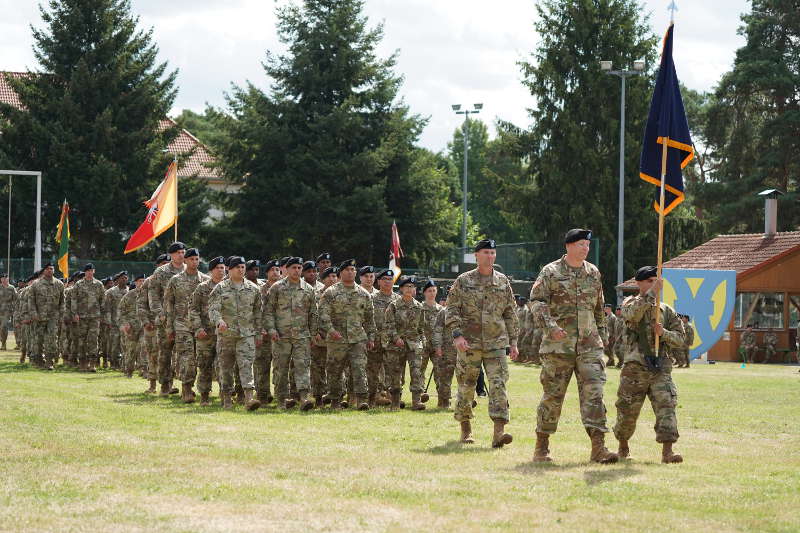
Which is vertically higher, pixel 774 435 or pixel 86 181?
pixel 86 181

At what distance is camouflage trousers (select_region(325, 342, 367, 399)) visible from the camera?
16344mm

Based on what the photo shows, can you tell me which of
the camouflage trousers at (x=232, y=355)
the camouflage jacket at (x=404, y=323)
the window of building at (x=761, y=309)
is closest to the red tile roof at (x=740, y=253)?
the window of building at (x=761, y=309)

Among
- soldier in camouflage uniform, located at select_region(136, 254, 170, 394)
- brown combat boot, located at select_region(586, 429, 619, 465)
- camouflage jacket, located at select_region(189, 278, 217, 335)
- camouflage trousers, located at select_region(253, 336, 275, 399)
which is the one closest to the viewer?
brown combat boot, located at select_region(586, 429, 619, 465)

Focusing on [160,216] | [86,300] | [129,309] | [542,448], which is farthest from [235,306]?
[86,300]

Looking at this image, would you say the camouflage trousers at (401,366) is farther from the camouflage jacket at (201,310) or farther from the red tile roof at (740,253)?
the red tile roof at (740,253)

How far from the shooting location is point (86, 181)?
4891cm

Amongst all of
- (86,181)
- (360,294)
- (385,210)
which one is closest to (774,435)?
(360,294)

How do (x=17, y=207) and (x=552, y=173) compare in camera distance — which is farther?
(x=552, y=173)

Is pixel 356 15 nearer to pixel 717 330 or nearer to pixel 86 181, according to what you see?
pixel 86 181

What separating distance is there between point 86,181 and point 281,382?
3517cm

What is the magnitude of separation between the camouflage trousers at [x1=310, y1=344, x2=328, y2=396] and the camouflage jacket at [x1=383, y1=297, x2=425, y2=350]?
3.69ft

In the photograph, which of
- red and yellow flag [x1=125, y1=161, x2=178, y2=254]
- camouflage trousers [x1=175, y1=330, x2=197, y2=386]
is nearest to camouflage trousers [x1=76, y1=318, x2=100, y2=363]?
red and yellow flag [x1=125, y1=161, x2=178, y2=254]

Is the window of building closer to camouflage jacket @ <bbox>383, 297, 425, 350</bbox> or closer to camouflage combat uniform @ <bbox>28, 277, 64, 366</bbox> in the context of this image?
camouflage combat uniform @ <bbox>28, 277, 64, 366</bbox>

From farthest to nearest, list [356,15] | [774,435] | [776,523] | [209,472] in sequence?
1. [356,15]
2. [774,435]
3. [209,472]
4. [776,523]
